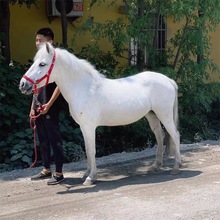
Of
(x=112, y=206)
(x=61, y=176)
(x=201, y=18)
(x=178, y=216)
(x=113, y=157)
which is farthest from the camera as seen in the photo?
(x=201, y=18)

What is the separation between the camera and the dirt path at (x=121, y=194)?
541 centimetres

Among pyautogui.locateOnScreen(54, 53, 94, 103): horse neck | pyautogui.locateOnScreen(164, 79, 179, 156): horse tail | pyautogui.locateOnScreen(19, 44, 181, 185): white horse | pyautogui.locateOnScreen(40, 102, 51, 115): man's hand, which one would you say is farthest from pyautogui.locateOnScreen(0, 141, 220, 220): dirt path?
pyautogui.locateOnScreen(54, 53, 94, 103): horse neck

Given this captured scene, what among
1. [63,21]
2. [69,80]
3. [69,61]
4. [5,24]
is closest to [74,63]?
[69,61]

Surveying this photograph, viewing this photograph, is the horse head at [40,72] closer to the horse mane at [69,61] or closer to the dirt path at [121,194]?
the horse mane at [69,61]

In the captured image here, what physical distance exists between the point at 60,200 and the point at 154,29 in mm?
5542

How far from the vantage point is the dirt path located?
5.41 m

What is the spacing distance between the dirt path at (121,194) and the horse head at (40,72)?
1.41 m

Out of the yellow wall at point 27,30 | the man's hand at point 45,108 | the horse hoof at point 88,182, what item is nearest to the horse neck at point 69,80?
the man's hand at point 45,108

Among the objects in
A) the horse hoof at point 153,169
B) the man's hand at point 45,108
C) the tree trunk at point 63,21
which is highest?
the tree trunk at point 63,21

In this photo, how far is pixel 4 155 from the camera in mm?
8594

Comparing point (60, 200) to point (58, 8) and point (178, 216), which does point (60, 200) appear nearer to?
point (178, 216)

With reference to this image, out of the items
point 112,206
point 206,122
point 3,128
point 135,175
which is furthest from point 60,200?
point 206,122

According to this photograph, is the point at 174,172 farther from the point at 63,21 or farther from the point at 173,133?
the point at 63,21

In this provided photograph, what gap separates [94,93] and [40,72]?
79 cm
